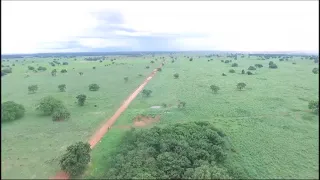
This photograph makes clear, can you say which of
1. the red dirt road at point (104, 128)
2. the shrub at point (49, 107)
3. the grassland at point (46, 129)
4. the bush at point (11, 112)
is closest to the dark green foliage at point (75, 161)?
the red dirt road at point (104, 128)

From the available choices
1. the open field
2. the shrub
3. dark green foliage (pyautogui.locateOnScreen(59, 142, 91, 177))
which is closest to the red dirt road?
dark green foliage (pyautogui.locateOnScreen(59, 142, 91, 177))

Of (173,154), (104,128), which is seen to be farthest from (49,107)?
(173,154)

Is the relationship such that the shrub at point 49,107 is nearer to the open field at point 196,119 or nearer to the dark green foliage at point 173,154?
the open field at point 196,119

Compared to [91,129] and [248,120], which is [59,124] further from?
[248,120]

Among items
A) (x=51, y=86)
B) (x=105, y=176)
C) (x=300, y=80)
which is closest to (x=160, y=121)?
(x=105, y=176)

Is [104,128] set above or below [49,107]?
below

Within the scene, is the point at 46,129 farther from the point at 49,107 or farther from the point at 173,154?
the point at 173,154
